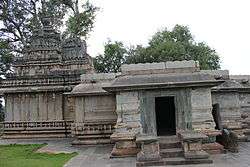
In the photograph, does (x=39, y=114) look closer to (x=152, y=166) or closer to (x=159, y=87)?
(x=159, y=87)

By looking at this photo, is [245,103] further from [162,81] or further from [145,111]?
[145,111]

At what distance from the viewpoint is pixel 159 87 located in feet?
45.9

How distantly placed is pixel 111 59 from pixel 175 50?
7473 millimetres

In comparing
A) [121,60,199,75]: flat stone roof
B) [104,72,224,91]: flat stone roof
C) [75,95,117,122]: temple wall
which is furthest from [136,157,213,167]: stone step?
[75,95,117,122]: temple wall

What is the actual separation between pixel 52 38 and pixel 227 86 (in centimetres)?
1340

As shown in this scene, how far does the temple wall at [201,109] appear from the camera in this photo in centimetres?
1416

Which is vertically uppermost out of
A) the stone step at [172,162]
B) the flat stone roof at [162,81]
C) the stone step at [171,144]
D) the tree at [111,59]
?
the tree at [111,59]

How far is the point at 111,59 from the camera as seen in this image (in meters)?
44.6

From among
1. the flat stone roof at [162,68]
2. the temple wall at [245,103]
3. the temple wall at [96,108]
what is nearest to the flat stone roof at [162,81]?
the flat stone roof at [162,68]

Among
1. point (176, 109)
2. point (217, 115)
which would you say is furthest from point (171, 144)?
point (217, 115)

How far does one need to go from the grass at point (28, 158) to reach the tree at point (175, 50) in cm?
2831

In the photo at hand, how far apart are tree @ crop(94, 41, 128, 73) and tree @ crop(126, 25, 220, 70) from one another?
1561mm

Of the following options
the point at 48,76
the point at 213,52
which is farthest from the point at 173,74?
the point at 213,52

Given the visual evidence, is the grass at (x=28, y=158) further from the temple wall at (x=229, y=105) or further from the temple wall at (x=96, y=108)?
the temple wall at (x=229, y=105)
